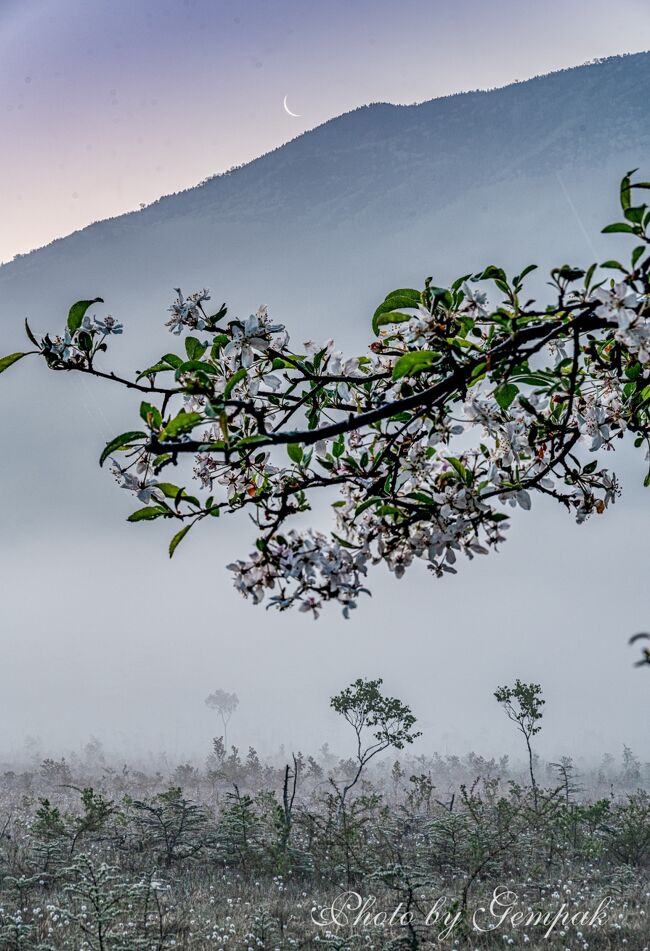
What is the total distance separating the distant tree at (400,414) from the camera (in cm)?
106

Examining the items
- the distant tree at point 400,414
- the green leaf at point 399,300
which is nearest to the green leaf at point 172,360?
the distant tree at point 400,414

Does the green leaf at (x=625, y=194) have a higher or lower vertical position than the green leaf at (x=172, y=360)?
lower

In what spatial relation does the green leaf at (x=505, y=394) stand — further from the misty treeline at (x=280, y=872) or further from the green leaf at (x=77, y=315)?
the misty treeline at (x=280, y=872)

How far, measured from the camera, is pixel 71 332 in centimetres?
124

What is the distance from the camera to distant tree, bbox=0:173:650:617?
106 cm

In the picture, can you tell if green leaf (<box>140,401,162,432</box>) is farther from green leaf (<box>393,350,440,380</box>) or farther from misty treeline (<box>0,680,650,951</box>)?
misty treeline (<box>0,680,650,951</box>)

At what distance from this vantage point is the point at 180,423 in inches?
36.6

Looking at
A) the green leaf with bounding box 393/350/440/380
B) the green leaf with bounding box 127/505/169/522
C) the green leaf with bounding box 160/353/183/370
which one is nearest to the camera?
the green leaf with bounding box 393/350/440/380

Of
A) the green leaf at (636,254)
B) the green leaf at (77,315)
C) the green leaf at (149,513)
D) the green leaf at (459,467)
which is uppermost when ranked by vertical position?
the green leaf at (77,315)

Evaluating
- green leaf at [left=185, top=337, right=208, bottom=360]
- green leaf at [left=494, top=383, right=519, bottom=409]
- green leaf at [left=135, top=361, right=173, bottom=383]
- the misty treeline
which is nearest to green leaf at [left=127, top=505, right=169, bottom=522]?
green leaf at [left=135, top=361, right=173, bottom=383]

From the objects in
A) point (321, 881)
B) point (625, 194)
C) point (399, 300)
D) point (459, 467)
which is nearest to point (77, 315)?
point (399, 300)

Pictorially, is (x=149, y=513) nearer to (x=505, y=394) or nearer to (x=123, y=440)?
(x=123, y=440)

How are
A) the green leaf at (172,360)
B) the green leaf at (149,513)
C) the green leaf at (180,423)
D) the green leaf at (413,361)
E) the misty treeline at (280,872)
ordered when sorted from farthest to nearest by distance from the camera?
the misty treeline at (280,872) → the green leaf at (172,360) → the green leaf at (149,513) → the green leaf at (413,361) → the green leaf at (180,423)

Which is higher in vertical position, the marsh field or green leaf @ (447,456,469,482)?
green leaf @ (447,456,469,482)
